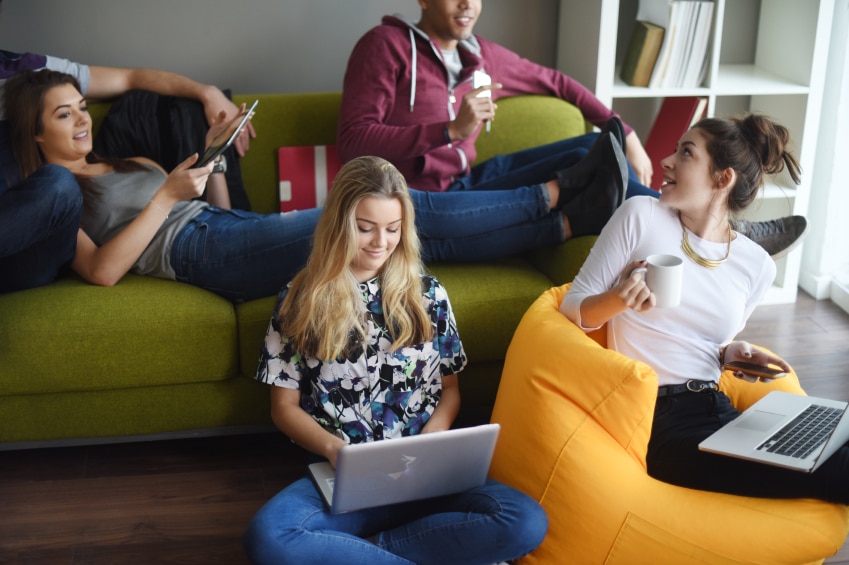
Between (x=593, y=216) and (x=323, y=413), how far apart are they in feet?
3.07

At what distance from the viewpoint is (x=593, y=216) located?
8.45ft

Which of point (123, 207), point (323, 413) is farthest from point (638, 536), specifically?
point (123, 207)

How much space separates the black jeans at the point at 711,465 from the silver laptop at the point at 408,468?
0.40 meters

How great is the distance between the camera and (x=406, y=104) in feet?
9.55

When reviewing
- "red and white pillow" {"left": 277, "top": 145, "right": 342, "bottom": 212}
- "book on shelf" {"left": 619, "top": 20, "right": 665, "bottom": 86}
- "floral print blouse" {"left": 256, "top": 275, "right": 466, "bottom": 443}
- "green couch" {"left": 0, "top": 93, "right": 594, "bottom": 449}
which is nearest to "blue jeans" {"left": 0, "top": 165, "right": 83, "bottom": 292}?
"green couch" {"left": 0, "top": 93, "right": 594, "bottom": 449}

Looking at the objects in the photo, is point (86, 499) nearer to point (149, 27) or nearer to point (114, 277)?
point (114, 277)

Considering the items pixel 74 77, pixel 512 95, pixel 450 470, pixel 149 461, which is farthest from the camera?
pixel 512 95

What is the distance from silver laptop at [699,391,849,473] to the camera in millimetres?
1834

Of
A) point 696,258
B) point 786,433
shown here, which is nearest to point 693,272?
point 696,258

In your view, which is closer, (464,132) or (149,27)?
(464,132)

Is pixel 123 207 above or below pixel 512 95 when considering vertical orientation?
below

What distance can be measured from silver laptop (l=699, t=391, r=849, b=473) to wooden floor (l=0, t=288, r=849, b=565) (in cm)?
40

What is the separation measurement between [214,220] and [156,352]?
1.55ft

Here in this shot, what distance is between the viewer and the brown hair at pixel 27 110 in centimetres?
257
